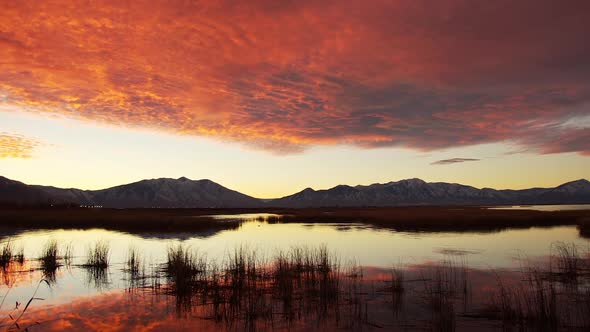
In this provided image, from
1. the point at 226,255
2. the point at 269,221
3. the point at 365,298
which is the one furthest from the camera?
the point at 269,221

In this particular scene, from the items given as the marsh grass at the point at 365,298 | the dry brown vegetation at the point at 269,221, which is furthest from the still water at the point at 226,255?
the dry brown vegetation at the point at 269,221

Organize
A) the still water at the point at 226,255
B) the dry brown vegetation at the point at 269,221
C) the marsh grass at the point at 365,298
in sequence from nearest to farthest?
1. the marsh grass at the point at 365,298
2. the still water at the point at 226,255
3. the dry brown vegetation at the point at 269,221

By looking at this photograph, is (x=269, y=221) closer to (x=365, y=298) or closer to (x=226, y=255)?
(x=226, y=255)

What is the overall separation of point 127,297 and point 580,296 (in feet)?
60.2

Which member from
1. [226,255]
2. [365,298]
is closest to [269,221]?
[226,255]

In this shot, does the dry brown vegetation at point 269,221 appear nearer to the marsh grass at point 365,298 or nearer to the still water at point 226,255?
the still water at point 226,255

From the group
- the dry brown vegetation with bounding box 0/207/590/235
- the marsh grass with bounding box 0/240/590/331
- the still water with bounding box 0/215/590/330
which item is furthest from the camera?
the dry brown vegetation with bounding box 0/207/590/235

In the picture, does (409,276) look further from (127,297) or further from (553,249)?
(553,249)

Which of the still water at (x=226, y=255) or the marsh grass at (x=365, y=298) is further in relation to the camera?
the still water at (x=226, y=255)

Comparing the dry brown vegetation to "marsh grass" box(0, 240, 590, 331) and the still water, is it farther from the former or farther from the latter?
"marsh grass" box(0, 240, 590, 331)

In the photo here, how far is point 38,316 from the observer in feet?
47.3

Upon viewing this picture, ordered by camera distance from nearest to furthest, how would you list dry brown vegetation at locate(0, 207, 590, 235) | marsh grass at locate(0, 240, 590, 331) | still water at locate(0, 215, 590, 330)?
marsh grass at locate(0, 240, 590, 331) → still water at locate(0, 215, 590, 330) → dry brown vegetation at locate(0, 207, 590, 235)

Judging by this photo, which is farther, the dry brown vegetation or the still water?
the dry brown vegetation

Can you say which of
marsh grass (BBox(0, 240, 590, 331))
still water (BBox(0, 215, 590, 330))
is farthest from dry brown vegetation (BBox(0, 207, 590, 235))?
marsh grass (BBox(0, 240, 590, 331))
